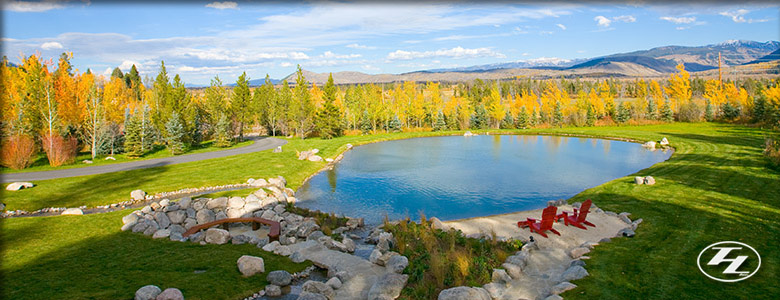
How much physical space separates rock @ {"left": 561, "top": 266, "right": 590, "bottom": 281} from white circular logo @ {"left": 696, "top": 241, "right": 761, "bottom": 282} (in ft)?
7.66

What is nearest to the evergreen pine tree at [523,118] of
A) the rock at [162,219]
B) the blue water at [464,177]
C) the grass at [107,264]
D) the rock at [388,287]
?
Answer: the blue water at [464,177]

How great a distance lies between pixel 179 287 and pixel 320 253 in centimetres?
362

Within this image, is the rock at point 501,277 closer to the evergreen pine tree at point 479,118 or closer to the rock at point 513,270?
the rock at point 513,270

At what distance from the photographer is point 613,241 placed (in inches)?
421

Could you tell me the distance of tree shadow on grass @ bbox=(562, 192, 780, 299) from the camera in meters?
7.28

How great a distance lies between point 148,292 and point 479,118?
167 ft

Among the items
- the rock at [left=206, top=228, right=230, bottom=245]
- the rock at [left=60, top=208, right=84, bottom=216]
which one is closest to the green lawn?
the rock at [left=206, top=228, right=230, bottom=245]

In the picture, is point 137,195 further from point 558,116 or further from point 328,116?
point 558,116

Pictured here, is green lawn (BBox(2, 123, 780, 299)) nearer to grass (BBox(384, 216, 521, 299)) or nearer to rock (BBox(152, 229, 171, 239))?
rock (BBox(152, 229, 171, 239))

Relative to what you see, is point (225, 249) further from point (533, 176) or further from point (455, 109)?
point (455, 109)

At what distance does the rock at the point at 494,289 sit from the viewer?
25.7 feet

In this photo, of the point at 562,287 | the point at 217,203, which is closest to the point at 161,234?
the point at 217,203

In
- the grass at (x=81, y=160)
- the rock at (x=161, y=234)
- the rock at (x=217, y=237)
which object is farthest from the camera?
the grass at (x=81, y=160)

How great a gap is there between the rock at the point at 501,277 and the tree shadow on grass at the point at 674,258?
131 cm
